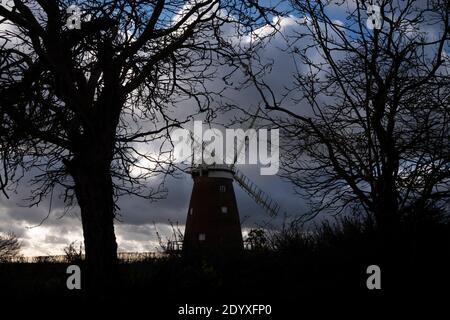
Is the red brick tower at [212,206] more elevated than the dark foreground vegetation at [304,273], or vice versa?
the red brick tower at [212,206]

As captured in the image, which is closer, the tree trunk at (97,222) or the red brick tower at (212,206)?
the tree trunk at (97,222)

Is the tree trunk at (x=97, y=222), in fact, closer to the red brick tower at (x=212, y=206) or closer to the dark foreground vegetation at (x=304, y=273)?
the dark foreground vegetation at (x=304, y=273)

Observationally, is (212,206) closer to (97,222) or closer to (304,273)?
(304,273)

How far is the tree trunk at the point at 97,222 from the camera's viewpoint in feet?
22.6

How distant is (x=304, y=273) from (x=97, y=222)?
3.64 meters

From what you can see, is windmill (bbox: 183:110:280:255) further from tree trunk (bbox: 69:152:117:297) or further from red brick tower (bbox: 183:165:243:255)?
tree trunk (bbox: 69:152:117:297)

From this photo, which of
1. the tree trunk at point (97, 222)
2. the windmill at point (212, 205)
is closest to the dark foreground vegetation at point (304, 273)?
the tree trunk at point (97, 222)

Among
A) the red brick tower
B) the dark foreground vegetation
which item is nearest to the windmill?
the red brick tower

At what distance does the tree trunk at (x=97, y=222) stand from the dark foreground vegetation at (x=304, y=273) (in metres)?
0.22

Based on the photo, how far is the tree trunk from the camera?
6879mm

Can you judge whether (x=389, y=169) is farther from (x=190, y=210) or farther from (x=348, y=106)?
(x=190, y=210)

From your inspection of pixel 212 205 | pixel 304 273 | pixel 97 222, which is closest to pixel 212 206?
pixel 212 205
